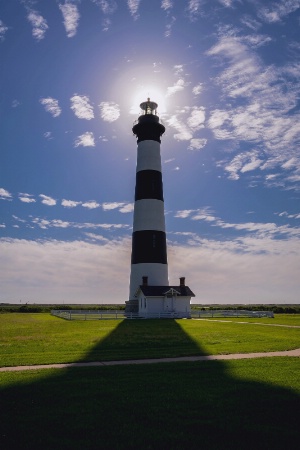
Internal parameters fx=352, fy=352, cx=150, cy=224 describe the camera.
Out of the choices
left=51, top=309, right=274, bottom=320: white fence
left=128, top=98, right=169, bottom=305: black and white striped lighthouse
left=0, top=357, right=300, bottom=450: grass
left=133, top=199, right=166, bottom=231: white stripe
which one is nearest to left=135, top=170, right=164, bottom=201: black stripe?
left=128, top=98, right=169, bottom=305: black and white striped lighthouse

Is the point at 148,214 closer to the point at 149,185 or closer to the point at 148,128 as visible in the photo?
the point at 149,185

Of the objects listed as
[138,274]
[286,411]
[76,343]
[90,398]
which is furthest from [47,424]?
[138,274]

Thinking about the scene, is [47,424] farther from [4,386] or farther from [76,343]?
[76,343]

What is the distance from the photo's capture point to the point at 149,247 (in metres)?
37.8

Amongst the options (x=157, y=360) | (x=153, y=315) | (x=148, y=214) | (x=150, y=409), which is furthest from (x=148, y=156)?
(x=150, y=409)

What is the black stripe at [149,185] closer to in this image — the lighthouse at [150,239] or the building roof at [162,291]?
the lighthouse at [150,239]

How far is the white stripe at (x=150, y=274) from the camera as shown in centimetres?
3794

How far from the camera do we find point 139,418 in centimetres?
666

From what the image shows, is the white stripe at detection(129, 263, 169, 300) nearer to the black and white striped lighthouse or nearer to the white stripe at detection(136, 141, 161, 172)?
the black and white striped lighthouse

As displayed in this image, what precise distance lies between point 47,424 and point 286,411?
15.3ft

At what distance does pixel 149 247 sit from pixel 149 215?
3.52 m

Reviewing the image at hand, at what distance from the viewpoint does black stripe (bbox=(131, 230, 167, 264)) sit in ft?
124

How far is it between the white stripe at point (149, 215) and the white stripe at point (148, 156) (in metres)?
4.00

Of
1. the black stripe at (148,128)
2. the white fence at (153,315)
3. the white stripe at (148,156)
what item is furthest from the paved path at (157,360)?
the black stripe at (148,128)
